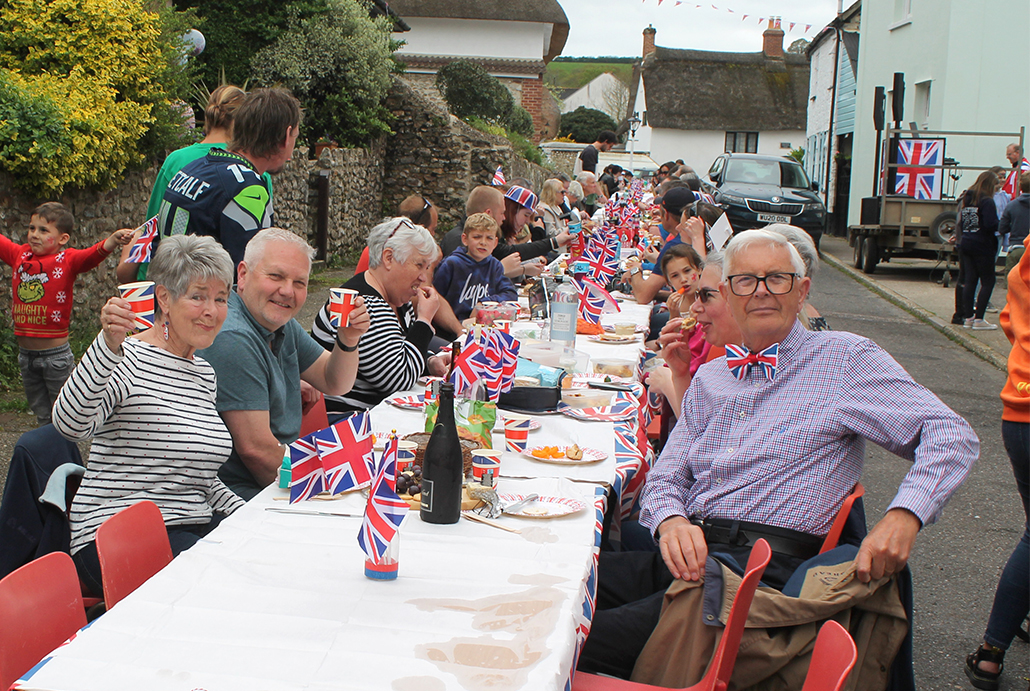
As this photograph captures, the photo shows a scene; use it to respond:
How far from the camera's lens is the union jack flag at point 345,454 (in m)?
2.44

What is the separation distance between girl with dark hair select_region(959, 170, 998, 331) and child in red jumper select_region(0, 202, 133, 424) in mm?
9055

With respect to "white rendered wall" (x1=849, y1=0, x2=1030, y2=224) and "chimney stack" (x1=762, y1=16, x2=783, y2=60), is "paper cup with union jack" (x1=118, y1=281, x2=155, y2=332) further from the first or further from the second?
"chimney stack" (x1=762, y1=16, x2=783, y2=60)

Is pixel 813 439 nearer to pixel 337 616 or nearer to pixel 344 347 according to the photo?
Result: pixel 337 616

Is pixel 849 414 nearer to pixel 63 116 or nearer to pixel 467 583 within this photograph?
pixel 467 583

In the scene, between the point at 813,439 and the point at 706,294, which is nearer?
the point at 813,439

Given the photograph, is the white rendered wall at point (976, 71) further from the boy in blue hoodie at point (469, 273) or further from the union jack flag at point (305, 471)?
the union jack flag at point (305, 471)

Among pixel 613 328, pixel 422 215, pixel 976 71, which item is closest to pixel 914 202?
pixel 976 71

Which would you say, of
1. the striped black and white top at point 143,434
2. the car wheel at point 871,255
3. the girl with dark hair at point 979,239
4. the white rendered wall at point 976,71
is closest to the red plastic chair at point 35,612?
the striped black and white top at point 143,434

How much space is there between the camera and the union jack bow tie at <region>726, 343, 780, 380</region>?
275cm

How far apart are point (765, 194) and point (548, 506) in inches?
652

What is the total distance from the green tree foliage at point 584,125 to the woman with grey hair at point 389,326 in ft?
154

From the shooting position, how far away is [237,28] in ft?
47.5

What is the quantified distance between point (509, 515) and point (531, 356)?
87.8 inches

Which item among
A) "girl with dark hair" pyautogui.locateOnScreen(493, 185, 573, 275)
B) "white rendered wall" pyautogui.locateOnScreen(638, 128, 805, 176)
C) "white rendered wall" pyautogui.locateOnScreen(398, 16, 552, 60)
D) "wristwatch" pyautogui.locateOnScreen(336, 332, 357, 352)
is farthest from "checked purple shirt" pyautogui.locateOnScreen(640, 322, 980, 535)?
"white rendered wall" pyautogui.locateOnScreen(638, 128, 805, 176)
